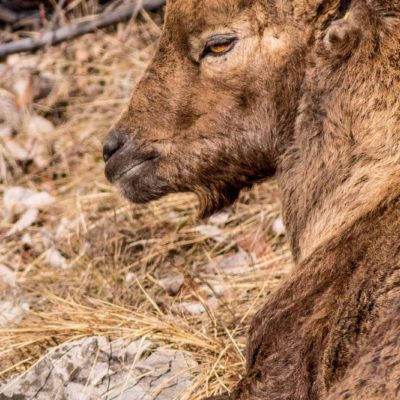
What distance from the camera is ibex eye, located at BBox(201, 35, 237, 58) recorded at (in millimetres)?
3756

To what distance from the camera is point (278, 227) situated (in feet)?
19.4

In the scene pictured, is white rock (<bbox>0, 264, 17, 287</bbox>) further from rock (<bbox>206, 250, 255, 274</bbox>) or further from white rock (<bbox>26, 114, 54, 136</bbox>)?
white rock (<bbox>26, 114, 54, 136</bbox>)

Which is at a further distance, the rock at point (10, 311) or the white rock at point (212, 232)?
the white rock at point (212, 232)

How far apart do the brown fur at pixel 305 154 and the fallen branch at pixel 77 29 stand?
3612 millimetres

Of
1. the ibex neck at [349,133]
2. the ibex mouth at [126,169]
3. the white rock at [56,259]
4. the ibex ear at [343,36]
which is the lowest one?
the white rock at [56,259]

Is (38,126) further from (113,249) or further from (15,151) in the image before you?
(113,249)

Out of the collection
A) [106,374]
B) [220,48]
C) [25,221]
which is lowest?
[25,221]

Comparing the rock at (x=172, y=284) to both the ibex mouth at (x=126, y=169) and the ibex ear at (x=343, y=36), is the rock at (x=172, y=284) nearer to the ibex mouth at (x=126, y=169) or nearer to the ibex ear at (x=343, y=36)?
the ibex mouth at (x=126, y=169)

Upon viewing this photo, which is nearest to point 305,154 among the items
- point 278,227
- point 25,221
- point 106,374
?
point 106,374

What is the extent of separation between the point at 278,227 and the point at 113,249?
3.38 ft

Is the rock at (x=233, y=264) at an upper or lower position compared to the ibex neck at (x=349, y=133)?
lower

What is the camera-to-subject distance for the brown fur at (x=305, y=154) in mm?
3115

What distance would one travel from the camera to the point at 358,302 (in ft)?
10.2

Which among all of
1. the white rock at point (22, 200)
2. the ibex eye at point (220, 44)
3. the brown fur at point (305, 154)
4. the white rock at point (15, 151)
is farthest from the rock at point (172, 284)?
the white rock at point (15, 151)
